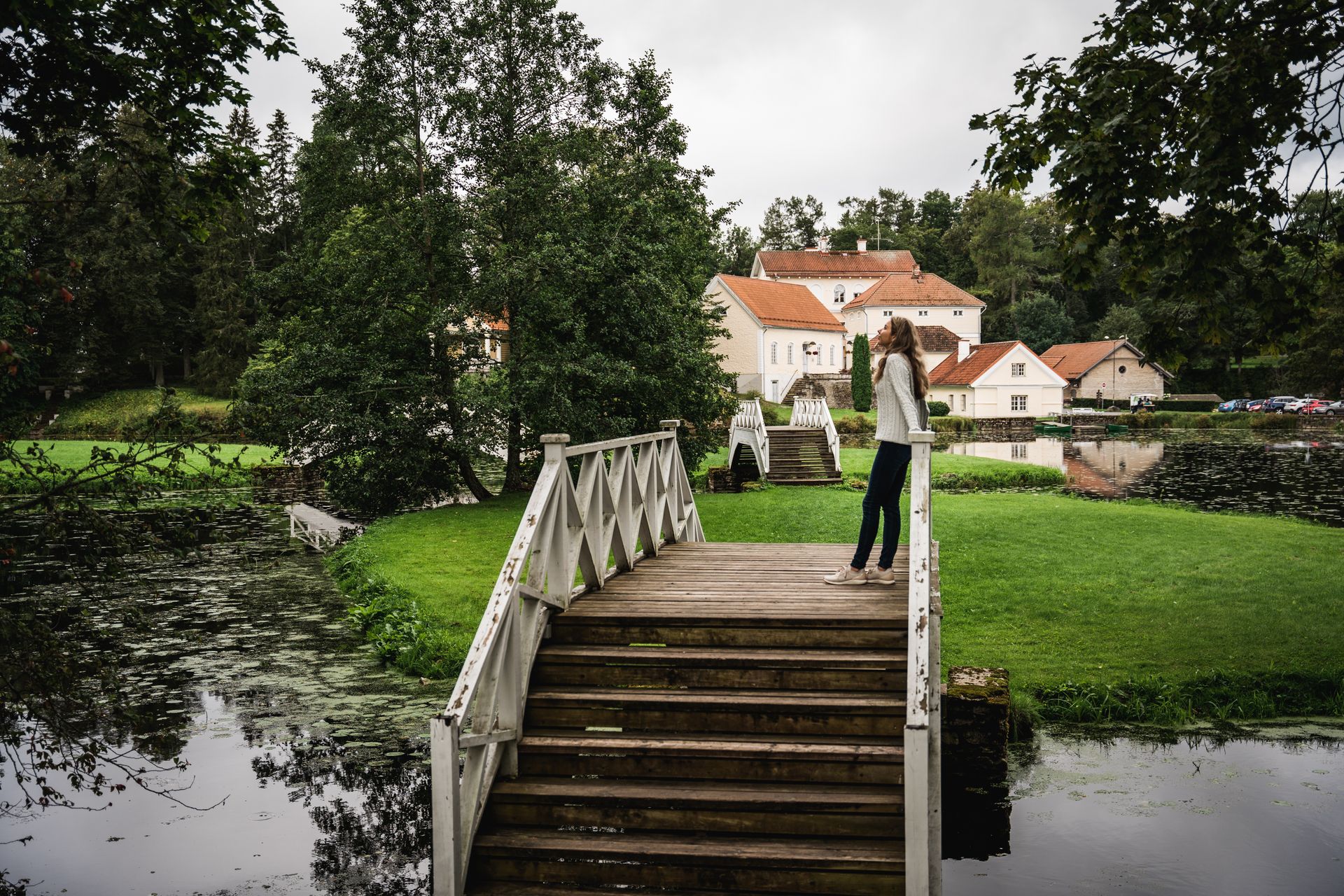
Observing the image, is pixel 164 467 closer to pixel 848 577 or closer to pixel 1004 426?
pixel 848 577

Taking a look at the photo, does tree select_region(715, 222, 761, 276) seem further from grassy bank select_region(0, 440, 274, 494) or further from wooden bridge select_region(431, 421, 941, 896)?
wooden bridge select_region(431, 421, 941, 896)

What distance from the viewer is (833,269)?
81688 millimetres

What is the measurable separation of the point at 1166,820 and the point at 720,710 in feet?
11.2

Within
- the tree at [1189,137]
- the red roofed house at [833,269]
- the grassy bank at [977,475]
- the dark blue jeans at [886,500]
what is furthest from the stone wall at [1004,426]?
the dark blue jeans at [886,500]

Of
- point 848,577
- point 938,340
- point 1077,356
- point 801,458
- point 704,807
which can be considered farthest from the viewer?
point 1077,356

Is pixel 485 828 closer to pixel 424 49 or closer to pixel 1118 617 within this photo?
pixel 1118 617

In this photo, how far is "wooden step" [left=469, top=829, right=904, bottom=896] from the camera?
4.89m

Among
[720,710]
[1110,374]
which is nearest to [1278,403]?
[1110,374]

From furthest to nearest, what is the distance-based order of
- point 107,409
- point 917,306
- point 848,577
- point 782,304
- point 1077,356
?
point 1077,356, point 917,306, point 782,304, point 107,409, point 848,577

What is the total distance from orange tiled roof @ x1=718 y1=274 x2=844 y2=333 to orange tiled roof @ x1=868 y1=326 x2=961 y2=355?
7497 mm

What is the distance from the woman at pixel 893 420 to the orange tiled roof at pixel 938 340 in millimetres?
66985

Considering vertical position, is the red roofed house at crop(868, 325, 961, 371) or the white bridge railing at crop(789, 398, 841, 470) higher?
the red roofed house at crop(868, 325, 961, 371)

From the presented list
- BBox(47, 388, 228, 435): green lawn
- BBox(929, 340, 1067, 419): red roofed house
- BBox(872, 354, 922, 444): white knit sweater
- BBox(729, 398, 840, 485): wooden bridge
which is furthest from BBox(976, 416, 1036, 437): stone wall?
BBox(872, 354, 922, 444): white knit sweater

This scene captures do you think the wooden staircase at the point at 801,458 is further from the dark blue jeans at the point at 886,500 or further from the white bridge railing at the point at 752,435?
the dark blue jeans at the point at 886,500
